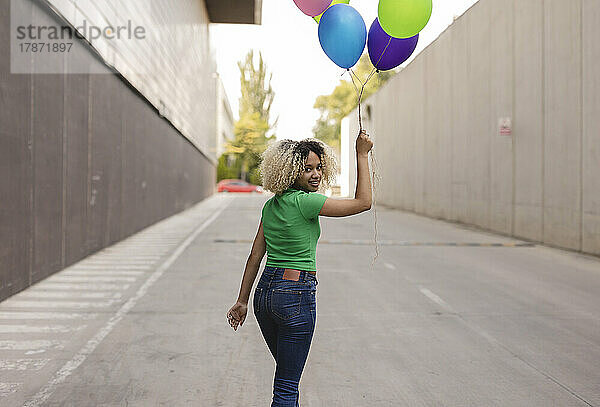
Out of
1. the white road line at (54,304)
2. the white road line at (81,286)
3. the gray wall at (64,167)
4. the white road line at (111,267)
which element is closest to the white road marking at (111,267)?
the white road line at (111,267)

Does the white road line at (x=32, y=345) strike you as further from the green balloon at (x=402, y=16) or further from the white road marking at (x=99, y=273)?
the white road marking at (x=99, y=273)

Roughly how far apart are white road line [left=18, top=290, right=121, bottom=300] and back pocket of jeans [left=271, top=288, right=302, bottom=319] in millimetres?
5478

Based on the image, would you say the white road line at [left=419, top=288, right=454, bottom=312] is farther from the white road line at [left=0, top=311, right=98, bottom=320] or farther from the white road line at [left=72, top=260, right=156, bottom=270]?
the white road line at [left=72, top=260, right=156, bottom=270]

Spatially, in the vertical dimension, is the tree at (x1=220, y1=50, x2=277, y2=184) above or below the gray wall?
above

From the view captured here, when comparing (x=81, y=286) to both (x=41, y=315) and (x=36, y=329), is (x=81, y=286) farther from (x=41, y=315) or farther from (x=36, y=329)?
(x=36, y=329)

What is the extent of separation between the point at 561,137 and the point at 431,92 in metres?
12.0

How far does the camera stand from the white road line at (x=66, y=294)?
26.6ft

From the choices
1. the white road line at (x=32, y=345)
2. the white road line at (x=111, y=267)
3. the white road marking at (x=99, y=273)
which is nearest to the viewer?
the white road line at (x=32, y=345)

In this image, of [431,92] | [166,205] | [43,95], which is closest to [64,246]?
[43,95]

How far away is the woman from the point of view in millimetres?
3168

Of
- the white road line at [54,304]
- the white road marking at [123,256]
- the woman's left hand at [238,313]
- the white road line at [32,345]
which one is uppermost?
the woman's left hand at [238,313]

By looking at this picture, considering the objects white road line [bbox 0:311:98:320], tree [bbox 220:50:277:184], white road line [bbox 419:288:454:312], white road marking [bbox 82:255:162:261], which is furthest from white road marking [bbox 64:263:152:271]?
tree [bbox 220:50:277:184]

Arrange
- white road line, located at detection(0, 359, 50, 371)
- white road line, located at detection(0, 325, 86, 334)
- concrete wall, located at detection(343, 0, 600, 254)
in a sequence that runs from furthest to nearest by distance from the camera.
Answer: concrete wall, located at detection(343, 0, 600, 254) → white road line, located at detection(0, 325, 86, 334) → white road line, located at detection(0, 359, 50, 371)

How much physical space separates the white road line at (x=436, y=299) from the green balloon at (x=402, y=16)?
3.88m
